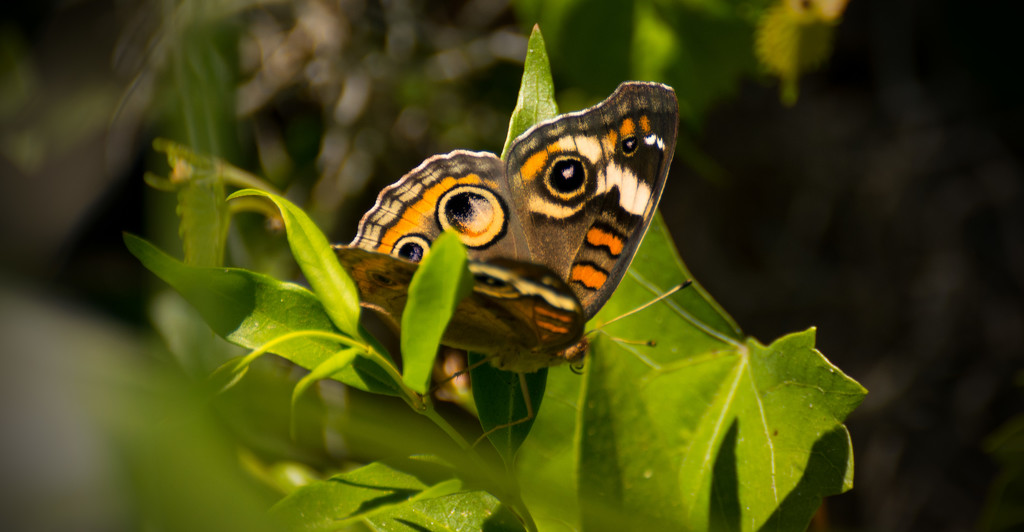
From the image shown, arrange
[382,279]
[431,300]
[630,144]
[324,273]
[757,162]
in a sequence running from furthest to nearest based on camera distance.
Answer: [757,162]
[630,144]
[382,279]
[324,273]
[431,300]

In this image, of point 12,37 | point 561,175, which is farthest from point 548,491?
point 12,37

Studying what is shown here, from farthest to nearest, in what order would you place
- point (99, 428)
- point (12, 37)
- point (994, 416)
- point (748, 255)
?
point (748, 255), point (994, 416), point (12, 37), point (99, 428)

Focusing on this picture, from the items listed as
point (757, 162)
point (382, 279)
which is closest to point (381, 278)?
point (382, 279)

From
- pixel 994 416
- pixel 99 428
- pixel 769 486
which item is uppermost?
pixel 99 428

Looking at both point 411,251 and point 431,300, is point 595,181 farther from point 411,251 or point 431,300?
point 431,300

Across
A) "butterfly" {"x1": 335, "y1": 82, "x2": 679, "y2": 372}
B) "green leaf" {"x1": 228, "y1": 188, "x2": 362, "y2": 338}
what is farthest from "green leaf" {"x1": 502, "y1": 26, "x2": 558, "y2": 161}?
"green leaf" {"x1": 228, "y1": 188, "x2": 362, "y2": 338}

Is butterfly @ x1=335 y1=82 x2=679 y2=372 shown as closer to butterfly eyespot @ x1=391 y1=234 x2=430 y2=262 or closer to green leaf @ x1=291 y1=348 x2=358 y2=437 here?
butterfly eyespot @ x1=391 y1=234 x2=430 y2=262

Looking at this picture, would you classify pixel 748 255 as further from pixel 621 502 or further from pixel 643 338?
pixel 621 502
